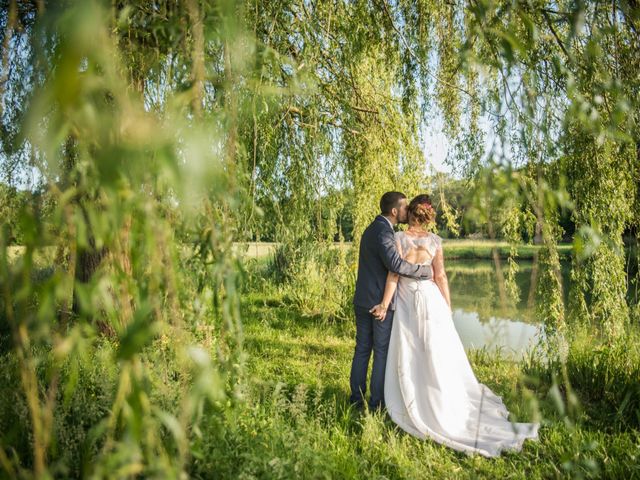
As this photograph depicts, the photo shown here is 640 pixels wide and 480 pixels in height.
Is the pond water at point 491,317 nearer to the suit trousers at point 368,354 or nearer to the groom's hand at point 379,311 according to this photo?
the groom's hand at point 379,311

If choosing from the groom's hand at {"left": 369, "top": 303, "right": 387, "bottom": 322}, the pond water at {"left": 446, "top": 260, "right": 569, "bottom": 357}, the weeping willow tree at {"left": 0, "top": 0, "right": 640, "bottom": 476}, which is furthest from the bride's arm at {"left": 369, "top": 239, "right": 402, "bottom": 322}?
the weeping willow tree at {"left": 0, "top": 0, "right": 640, "bottom": 476}

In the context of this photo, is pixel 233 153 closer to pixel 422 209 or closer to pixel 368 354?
pixel 422 209

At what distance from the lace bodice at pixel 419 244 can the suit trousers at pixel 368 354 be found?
495 mm

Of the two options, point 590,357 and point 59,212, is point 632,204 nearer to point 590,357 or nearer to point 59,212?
point 590,357

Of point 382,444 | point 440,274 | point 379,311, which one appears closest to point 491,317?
point 440,274

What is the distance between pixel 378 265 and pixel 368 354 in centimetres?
70

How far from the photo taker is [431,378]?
341 centimetres

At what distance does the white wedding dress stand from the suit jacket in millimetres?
115

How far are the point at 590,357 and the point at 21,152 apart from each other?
5.39 m

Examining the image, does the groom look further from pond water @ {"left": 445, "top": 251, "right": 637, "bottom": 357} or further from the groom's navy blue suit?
pond water @ {"left": 445, "top": 251, "right": 637, "bottom": 357}

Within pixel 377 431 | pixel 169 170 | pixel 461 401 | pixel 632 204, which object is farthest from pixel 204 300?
pixel 632 204

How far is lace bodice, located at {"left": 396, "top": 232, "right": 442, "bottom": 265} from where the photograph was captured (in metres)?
3.62

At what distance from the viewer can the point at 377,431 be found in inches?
121

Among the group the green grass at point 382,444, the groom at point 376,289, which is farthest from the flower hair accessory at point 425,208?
the green grass at point 382,444
